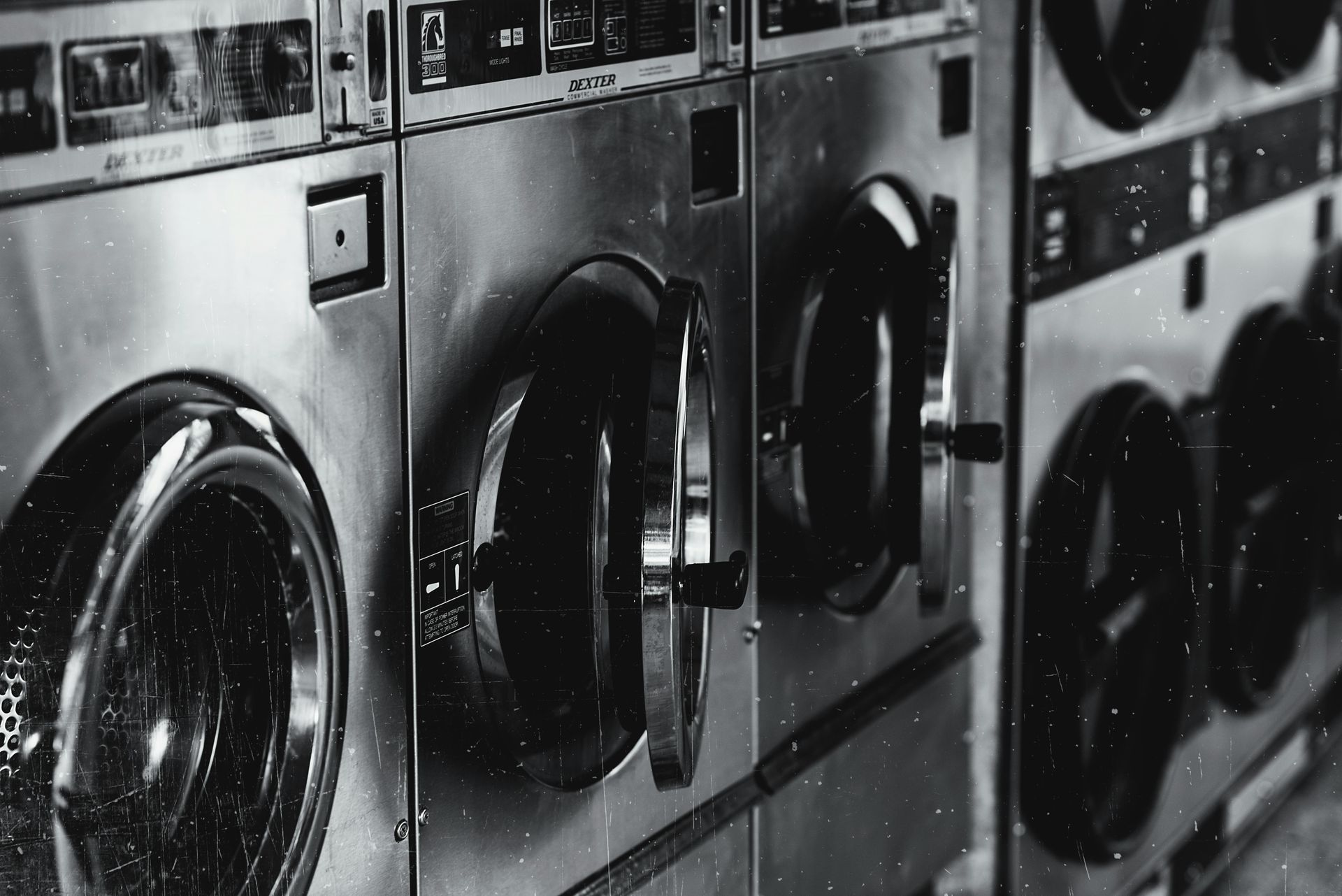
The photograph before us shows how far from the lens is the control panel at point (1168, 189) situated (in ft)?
6.28

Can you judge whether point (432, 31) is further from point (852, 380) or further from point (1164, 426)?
point (1164, 426)

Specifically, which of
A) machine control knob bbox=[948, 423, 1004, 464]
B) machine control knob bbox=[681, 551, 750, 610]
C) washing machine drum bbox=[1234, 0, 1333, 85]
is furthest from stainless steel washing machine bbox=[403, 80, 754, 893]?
washing machine drum bbox=[1234, 0, 1333, 85]

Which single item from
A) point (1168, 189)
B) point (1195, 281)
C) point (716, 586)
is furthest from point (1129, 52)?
point (716, 586)

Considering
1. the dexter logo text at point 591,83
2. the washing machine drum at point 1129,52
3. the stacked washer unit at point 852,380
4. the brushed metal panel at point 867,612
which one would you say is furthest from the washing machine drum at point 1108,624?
the dexter logo text at point 591,83

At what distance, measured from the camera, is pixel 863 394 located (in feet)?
5.59

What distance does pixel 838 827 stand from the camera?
1.83m

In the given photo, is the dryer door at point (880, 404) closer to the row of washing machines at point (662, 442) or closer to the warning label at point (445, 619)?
the row of washing machines at point (662, 442)

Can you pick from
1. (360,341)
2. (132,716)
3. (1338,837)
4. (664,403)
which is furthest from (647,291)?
(1338,837)

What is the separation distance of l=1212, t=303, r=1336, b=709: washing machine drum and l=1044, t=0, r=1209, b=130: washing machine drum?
1.16 ft

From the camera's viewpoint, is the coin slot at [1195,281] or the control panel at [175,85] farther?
the coin slot at [1195,281]

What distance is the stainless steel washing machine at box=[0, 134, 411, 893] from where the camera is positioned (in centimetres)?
91

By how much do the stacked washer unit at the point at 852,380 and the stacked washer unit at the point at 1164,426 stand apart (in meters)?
0.16

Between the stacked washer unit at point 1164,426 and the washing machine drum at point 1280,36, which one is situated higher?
the washing machine drum at point 1280,36

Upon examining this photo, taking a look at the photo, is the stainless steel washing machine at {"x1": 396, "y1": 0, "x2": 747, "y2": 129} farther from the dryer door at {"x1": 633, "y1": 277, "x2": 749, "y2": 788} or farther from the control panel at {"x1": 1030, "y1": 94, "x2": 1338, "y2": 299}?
the control panel at {"x1": 1030, "y1": 94, "x2": 1338, "y2": 299}
